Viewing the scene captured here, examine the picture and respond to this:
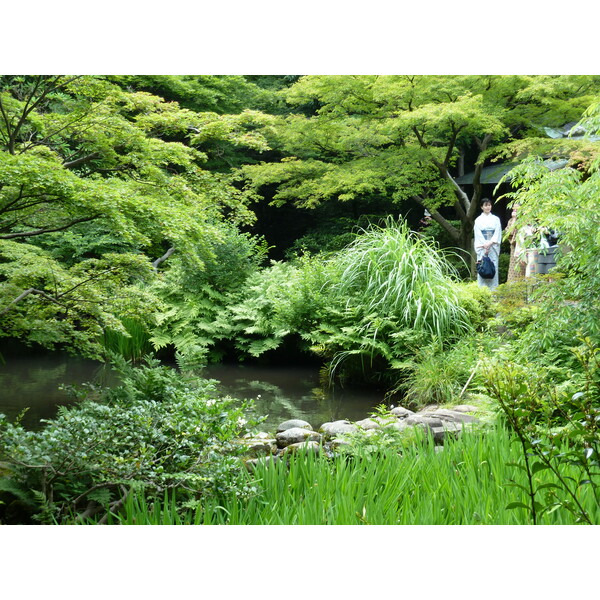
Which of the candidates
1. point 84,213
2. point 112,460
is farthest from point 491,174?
point 112,460

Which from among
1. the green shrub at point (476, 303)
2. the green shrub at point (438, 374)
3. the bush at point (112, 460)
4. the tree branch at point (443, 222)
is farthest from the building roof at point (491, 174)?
the bush at point (112, 460)

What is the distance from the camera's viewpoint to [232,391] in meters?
6.48

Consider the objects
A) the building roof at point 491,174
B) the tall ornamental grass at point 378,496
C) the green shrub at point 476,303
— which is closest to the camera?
the tall ornamental grass at point 378,496

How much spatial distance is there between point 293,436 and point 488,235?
163 inches

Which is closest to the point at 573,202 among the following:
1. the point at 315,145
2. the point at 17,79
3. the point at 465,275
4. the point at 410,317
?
the point at 410,317

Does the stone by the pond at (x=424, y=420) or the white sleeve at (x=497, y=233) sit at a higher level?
the white sleeve at (x=497, y=233)

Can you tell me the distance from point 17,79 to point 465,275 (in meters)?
5.79

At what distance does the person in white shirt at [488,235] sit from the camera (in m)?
7.31

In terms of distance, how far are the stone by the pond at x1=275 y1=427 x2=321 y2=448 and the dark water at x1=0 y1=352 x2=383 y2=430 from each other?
76 cm

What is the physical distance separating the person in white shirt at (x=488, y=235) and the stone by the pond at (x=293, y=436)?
372 centimetres

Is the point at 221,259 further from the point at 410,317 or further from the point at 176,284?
the point at 410,317

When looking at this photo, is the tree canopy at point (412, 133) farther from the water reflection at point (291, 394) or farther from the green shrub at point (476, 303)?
the water reflection at point (291, 394)

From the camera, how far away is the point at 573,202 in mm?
3738

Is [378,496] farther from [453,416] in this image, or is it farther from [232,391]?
[232,391]
